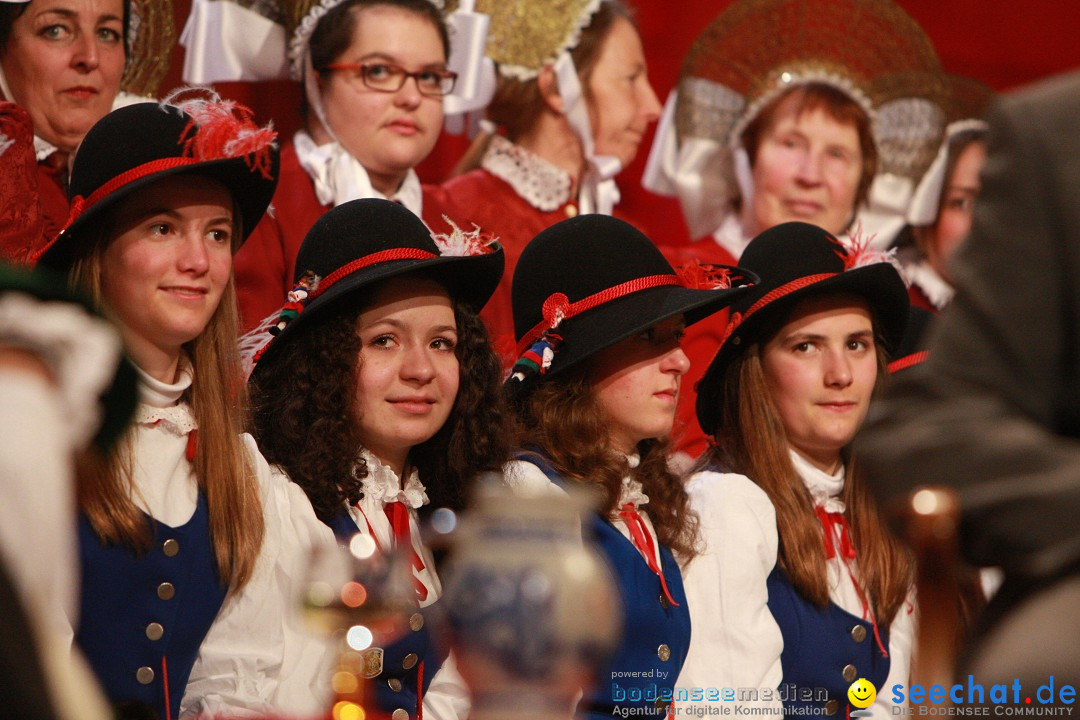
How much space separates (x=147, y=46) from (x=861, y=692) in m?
2.60

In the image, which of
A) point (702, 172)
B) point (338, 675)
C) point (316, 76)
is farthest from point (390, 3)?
point (338, 675)

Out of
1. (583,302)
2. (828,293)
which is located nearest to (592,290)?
(583,302)

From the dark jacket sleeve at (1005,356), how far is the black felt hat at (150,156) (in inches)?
68.7

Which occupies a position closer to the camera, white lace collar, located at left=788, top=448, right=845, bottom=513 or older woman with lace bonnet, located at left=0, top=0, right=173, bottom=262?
white lace collar, located at left=788, top=448, right=845, bottom=513

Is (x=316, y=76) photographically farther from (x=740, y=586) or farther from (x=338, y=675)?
(x=338, y=675)

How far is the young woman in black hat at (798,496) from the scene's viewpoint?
3.14 metres

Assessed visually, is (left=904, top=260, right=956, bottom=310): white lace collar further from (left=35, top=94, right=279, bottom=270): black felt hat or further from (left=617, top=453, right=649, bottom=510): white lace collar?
(left=35, top=94, right=279, bottom=270): black felt hat

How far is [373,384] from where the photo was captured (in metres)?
2.98

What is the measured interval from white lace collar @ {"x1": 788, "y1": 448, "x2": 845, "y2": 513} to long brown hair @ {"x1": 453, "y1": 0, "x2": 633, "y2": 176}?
5.64 ft

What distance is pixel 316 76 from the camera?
13.5 ft

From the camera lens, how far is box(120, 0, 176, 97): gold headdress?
4.00 meters

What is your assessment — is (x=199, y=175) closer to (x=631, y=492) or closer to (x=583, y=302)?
(x=583, y=302)

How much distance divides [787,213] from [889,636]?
6.16ft

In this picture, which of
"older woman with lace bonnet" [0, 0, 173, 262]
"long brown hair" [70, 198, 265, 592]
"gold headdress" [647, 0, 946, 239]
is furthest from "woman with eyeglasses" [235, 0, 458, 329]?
"gold headdress" [647, 0, 946, 239]
